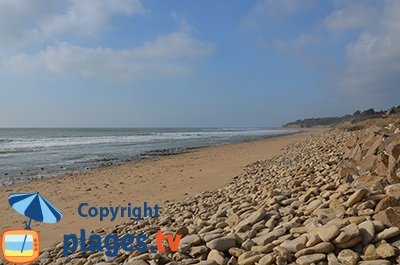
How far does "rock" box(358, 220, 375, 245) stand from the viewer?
134 inches

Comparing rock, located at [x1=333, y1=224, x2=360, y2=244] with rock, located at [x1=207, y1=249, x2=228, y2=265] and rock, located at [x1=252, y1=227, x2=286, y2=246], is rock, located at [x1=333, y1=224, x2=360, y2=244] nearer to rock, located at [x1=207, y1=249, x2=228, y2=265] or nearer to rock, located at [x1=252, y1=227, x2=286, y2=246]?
rock, located at [x1=252, y1=227, x2=286, y2=246]


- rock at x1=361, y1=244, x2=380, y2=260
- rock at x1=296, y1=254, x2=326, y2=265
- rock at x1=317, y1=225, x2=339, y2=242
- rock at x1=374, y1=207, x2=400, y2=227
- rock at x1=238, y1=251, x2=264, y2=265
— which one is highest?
rock at x1=374, y1=207, x2=400, y2=227

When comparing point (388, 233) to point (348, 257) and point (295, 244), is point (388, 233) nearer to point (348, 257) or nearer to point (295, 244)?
point (348, 257)

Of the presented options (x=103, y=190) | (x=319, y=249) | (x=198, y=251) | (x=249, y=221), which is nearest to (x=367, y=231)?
(x=319, y=249)

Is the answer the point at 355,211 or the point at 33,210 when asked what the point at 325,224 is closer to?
the point at 355,211

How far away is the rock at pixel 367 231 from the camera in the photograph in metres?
3.41

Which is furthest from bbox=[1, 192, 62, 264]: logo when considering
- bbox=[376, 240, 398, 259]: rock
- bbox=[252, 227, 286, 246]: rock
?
bbox=[376, 240, 398, 259]: rock

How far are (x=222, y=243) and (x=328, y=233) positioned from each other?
106 centimetres

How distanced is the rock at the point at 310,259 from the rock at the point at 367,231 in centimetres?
43

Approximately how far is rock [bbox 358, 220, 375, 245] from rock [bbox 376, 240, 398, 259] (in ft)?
0.48

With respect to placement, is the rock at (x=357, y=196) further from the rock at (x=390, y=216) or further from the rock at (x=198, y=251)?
the rock at (x=198, y=251)

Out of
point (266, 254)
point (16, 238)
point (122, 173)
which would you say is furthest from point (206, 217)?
point (122, 173)

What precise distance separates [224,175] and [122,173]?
4598 mm

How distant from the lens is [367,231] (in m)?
3.46
